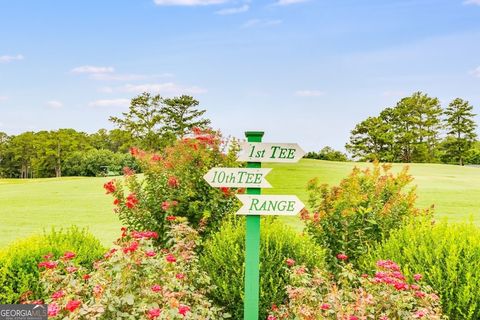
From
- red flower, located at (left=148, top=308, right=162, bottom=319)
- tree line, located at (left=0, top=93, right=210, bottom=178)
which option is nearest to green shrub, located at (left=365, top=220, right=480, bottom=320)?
red flower, located at (left=148, top=308, right=162, bottom=319)

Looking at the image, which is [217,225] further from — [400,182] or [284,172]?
[284,172]

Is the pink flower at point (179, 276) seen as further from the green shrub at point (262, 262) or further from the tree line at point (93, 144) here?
the tree line at point (93, 144)

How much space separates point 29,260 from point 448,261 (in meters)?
4.56

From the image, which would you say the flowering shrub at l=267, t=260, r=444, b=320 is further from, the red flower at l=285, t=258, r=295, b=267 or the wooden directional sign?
the wooden directional sign

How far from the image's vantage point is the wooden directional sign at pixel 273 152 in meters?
3.97

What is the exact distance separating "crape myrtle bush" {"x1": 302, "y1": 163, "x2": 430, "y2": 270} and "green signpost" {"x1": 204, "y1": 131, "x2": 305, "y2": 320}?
2.01 meters

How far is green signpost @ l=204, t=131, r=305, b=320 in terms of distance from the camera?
3.90 m

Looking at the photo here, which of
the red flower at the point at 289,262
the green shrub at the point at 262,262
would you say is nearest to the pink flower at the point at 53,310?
the green shrub at the point at 262,262

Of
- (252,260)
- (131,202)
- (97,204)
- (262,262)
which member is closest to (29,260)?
(131,202)

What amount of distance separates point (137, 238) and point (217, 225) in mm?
1586

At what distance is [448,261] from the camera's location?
14.4 ft

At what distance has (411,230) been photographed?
5109 mm

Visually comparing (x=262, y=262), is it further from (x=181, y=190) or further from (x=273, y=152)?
(x=181, y=190)

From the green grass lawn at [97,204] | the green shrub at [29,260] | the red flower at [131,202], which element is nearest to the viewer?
the green shrub at [29,260]
